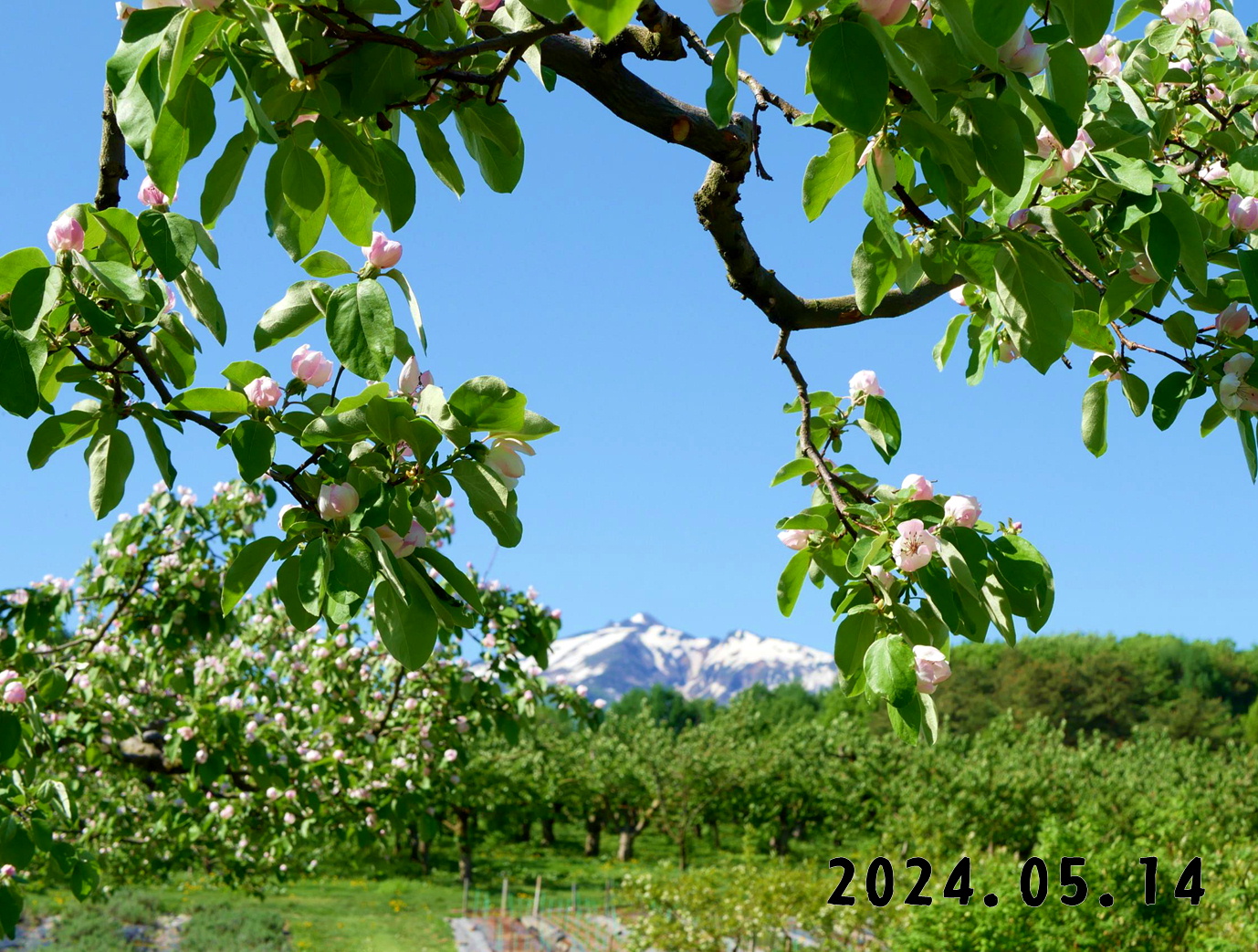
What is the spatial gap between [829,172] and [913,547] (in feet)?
1.72

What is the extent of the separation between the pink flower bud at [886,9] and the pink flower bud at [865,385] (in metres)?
1.19

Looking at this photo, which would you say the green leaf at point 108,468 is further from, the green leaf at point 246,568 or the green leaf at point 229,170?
the green leaf at point 229,170

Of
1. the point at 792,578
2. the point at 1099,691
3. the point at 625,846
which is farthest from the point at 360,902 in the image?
the point at 1099,691

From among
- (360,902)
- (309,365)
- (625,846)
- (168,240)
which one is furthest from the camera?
(625,846)

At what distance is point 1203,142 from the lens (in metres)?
2.08

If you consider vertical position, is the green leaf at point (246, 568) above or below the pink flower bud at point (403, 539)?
below

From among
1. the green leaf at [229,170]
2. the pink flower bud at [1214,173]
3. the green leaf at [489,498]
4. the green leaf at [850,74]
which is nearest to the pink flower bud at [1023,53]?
the green leaf at [850,74]

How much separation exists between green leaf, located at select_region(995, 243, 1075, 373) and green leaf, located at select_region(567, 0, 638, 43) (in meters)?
0.68

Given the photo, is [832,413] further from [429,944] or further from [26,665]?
[429,944]

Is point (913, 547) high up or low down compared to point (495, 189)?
down

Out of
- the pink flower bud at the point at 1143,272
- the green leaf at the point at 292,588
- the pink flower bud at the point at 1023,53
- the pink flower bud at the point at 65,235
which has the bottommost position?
the green leaf at the point at 292,588

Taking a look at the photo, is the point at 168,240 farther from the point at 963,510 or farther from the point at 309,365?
the point at 963,510

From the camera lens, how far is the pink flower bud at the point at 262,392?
140 cm

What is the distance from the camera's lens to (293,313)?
1322 mm
